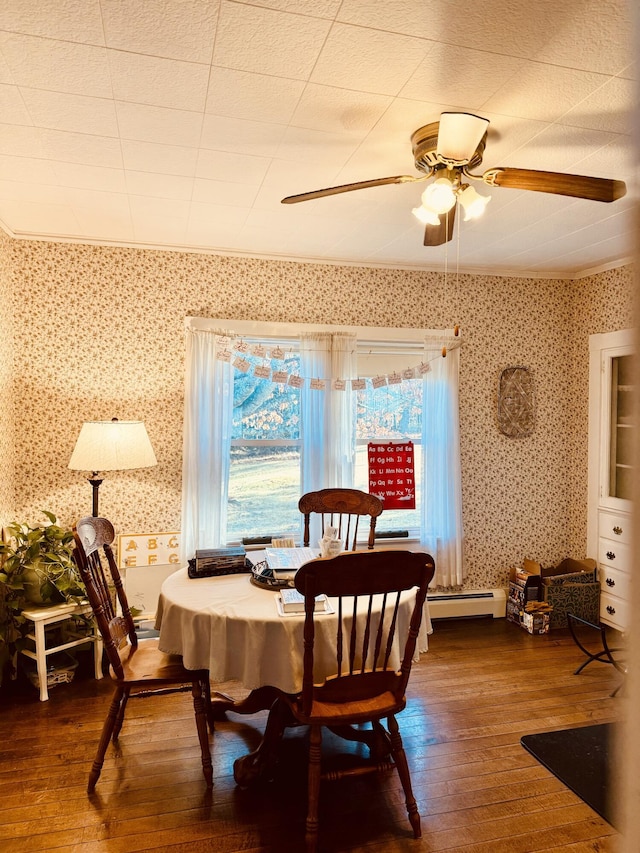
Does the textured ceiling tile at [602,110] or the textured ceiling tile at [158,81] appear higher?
the textured ceiling tile at [158,81]

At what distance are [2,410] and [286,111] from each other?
2.36 m

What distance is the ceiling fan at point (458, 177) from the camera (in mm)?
1813

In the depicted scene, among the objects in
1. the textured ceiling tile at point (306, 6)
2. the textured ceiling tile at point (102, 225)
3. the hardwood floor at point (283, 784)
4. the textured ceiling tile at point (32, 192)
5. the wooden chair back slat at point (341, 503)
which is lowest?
the hardwood floor at point (283, 784)

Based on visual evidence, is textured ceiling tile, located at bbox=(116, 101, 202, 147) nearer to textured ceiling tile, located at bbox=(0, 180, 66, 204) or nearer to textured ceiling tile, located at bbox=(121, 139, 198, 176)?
textured ceiling tile, located at bbox=(121, 139, 198, 176)

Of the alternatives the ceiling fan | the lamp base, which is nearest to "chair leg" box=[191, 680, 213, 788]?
the lamp base

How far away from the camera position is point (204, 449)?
3.77m

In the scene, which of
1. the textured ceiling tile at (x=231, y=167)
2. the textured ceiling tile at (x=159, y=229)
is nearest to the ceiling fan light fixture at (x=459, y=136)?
the textured ceiling tile at (x=231, y=167)

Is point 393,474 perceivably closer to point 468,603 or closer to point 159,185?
point 468,603

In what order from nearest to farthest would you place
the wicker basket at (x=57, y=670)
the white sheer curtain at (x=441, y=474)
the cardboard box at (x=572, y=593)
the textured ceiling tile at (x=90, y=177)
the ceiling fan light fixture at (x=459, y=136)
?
the ceiling fan light fixture at (x=459, y=136)
the textured ceiling tile at (x=90, y=177)
the wicker basket at (x=57, y=670)
the cardboard box at (x=572, y=593)
the white sheer curtain at (x=441, y=474)

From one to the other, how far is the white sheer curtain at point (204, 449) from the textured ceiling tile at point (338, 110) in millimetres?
1911

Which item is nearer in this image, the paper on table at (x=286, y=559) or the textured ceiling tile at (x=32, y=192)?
the paper on table at (x=286, y=559)

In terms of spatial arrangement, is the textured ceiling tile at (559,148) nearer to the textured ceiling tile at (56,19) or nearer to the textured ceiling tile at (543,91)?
the textured ceiling tile at (543,91)

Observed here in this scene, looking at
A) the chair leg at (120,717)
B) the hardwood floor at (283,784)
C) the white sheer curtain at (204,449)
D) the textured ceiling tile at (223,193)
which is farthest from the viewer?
the white sheer curtain at (204,449)

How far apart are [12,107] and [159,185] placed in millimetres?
777
